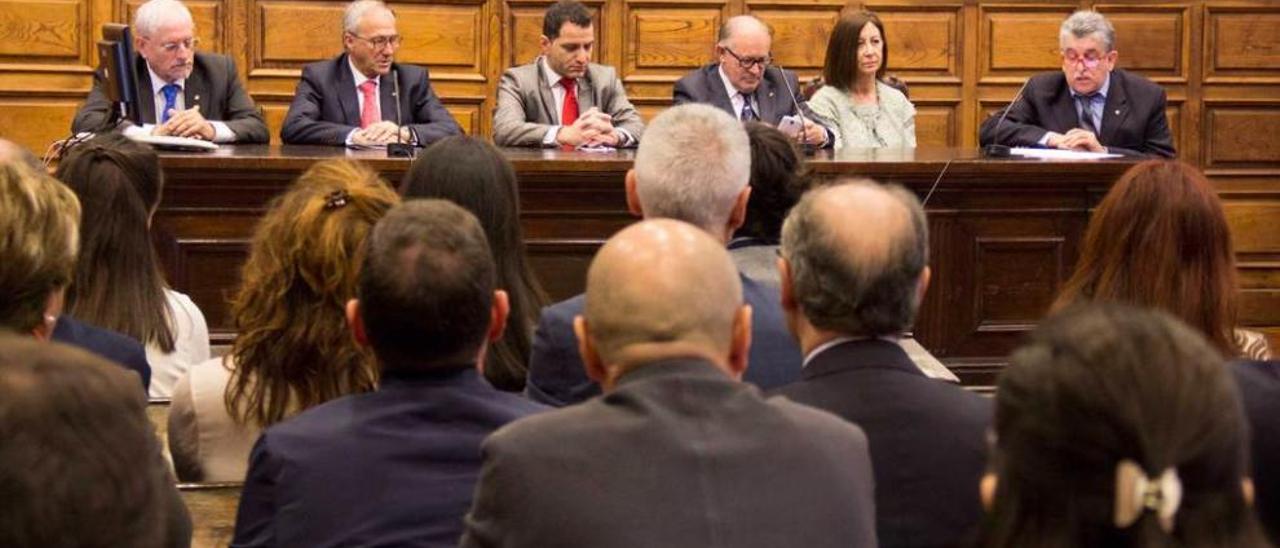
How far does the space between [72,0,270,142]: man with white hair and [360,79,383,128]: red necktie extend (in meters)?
0.38

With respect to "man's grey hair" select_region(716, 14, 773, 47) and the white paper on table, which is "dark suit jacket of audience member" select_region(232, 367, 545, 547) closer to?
the white paper on table

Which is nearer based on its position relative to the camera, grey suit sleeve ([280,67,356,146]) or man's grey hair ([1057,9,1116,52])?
grey suit sleeve ([280,67,356,146])

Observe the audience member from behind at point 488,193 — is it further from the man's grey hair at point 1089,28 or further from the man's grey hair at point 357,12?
the man's grey hair at point 1089,28

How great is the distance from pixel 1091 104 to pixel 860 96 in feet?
2.79

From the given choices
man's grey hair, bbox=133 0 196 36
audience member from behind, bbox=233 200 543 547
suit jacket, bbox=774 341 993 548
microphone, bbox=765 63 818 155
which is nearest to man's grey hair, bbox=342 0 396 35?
man's grey hair, bbox=133 0 196 36

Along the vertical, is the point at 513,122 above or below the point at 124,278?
above

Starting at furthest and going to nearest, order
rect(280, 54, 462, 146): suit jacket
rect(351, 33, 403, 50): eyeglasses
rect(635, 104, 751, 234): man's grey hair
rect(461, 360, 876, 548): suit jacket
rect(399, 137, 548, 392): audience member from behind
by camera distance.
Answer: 1. rect(351, 33, 403, 50): eyeglasses
2. rect(280, 54, 462, 146): suit jacket
3. rect(399, 137, 548, 392): audience member from behind
4. rect(635, 104, 751, 234): man's grey hair
5. rect(461, 360, 876, 548): suit jacket

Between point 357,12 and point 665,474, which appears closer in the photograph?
point 665,474

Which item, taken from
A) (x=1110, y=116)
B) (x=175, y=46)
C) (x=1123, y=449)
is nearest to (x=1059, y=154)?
(x=1110, y=116)

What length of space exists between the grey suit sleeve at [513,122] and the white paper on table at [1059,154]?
1.61 m

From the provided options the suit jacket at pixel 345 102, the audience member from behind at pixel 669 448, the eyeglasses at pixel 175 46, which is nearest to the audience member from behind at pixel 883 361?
the audience member from behind at pixel 669 448

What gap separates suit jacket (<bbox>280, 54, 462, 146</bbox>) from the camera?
22.2ft

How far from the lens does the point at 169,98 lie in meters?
6.75

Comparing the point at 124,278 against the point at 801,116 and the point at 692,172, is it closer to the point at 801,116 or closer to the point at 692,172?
the point at 692,172
